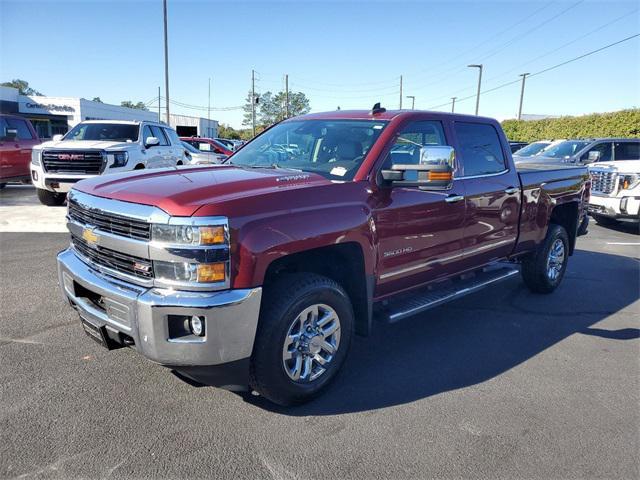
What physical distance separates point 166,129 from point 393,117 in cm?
1000

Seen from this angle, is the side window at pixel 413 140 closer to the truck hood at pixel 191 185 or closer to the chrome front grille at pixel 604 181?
the truck hood at pixel 191 185

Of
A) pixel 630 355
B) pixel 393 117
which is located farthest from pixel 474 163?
pixel 630 355

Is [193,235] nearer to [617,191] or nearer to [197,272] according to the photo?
[197,272]

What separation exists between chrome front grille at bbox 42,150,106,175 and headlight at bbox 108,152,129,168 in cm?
23

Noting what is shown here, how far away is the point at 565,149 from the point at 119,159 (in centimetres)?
1143

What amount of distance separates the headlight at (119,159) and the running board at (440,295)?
783 centimetres

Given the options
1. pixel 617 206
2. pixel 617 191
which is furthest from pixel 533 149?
pixel 617 206

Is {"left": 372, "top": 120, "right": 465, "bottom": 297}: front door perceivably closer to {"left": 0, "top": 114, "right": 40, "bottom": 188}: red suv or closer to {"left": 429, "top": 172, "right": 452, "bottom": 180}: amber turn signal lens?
{"left": 429, "top": 172, "right": 452, "bottom": 180}: amber turn signal lens

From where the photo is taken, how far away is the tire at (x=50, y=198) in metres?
10.6

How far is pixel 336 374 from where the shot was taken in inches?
137

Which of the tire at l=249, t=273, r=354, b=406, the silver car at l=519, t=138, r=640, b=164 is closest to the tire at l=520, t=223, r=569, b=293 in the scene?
the tire at l=249, t=273, r=354, b=406

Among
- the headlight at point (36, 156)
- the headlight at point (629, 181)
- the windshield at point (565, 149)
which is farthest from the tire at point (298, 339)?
the windshield at point (565, 149)

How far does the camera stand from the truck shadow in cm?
351

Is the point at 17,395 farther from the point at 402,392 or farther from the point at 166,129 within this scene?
the point at 166,129
